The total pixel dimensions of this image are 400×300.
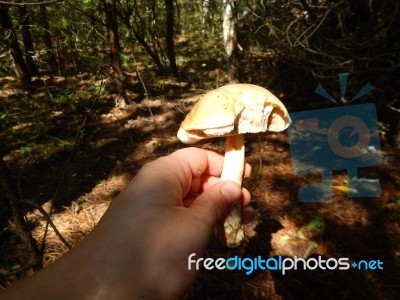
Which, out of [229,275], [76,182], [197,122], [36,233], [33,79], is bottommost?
[229,275]

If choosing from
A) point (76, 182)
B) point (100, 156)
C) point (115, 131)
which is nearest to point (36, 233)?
point (76, 182)

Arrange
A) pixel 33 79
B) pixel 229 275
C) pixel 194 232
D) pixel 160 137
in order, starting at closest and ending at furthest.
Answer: pixel 194 232 → pixel 229 275 → pixel 160 137 → pixel 33 79

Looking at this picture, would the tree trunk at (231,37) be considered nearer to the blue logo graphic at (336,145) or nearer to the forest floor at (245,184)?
the forest floor at (245,184)

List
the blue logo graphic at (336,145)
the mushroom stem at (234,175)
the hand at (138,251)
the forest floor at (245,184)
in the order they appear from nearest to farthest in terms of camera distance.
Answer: the hand at (138,251) < the mushroom stem at (234,175) < the forest floor at (245,184) < the blue logo graphic at (336,145)

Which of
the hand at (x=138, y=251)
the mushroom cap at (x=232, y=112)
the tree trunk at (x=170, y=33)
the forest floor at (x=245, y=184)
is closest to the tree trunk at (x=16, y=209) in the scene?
the forest floor at (x=245, y=184)

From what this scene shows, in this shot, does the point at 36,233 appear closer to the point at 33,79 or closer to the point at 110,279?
the point at 110,279

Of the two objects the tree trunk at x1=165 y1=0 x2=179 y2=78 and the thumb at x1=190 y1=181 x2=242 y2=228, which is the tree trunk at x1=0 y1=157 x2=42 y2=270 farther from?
the tree trunk at x1=165 y1=0 x2=179 y2=78
